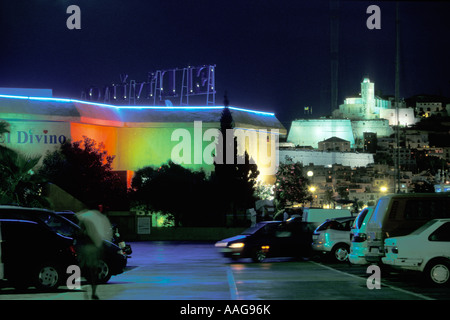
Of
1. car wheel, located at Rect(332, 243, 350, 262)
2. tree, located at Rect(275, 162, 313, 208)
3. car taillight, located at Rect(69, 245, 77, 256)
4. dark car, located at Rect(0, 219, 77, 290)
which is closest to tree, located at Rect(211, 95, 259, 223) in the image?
tree, located at Rect(275, 162, 313, 208)

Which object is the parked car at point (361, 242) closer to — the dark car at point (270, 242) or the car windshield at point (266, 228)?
the dark car at point (270, 242)

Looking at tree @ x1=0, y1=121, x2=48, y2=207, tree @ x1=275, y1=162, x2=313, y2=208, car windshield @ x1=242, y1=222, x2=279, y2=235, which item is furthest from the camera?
tree @ x1=275, y1=162, x2=313, y2=208

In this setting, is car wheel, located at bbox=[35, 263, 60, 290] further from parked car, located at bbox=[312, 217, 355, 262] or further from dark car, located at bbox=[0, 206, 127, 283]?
parked car, located at bbox=[312, 217, 355, 262]

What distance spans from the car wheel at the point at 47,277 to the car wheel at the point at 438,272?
8.14 m

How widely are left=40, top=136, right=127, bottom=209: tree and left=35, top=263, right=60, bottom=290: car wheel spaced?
4252 cm

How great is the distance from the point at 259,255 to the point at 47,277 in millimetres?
11734

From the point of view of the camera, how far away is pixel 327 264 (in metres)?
25.2

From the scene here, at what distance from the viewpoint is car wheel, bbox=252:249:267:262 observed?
1036 inches

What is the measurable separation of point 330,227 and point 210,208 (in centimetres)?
3156

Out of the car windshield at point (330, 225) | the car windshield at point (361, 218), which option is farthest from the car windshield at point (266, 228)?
the car windshield at point (361, 218)

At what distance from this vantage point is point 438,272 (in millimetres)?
16859

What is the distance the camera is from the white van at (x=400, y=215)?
60.1ft
